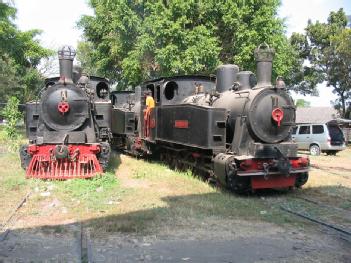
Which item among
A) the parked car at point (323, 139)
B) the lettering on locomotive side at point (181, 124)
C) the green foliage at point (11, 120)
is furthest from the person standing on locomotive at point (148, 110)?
the parked car at point (323, 139)

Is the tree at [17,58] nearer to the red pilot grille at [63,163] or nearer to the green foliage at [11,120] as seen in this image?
the green foliage at [11,120]

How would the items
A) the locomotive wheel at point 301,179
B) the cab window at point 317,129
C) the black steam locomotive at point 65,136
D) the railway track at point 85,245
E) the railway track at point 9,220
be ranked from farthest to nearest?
1. the cab window at point 317,129
2. the black steam locomotive at point 65,136
3. the locomotive wheel at point 301,179
4. the railway track at point 9,220
5. the railway track at point 85,245

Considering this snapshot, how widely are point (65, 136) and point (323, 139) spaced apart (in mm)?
14116

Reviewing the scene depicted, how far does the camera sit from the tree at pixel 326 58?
32.7 meters

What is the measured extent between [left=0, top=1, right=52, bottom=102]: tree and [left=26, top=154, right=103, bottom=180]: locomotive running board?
21.9m

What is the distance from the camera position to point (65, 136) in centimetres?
1160

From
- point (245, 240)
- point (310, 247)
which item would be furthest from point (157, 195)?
point (310, 247)

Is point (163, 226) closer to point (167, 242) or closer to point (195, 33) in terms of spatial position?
point (167, 242)

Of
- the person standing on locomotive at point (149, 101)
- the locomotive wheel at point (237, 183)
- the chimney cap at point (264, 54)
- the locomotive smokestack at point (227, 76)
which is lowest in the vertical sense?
the locomotive wheel at point (237, 183)

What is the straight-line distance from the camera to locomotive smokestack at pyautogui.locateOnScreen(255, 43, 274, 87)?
9.98 m

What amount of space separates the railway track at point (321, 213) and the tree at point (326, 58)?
24391 millimetres

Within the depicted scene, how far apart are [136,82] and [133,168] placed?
1274 cm

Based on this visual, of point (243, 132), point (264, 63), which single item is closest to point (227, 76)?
point (264, 63)

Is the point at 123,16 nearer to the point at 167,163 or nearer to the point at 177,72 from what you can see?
the point at 177,72
